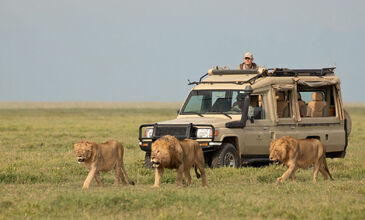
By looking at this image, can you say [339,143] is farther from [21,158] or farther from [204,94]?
[21,158]

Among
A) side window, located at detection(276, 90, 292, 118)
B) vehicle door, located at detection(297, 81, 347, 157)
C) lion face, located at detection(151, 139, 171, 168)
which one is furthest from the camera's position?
vehicle door, located at detection(297, 81, 347, 157)

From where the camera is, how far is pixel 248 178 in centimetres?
1352

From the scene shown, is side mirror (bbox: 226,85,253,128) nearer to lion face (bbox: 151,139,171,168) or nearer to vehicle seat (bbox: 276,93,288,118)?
vehicle seat (bbox: 276,93,288,118)

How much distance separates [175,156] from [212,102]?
15.9 ft

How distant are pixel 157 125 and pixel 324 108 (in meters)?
4.27

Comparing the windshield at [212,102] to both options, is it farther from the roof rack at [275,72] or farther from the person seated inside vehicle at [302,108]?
the person seated inside vehicle at [302,108]

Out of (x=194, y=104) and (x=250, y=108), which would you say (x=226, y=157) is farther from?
(x=194, y=104)

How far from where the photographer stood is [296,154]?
13.1m

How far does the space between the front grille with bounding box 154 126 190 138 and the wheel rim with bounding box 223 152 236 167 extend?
100 cm

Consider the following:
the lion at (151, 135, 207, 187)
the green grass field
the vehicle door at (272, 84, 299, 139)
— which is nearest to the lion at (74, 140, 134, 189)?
the green grass field

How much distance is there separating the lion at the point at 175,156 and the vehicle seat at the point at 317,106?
542 cm

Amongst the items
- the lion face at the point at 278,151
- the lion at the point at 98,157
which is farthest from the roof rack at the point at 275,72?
the lion at the point at 98,157

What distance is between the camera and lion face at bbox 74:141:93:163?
455 inches

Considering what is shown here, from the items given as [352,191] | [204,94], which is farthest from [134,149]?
[352,191]
